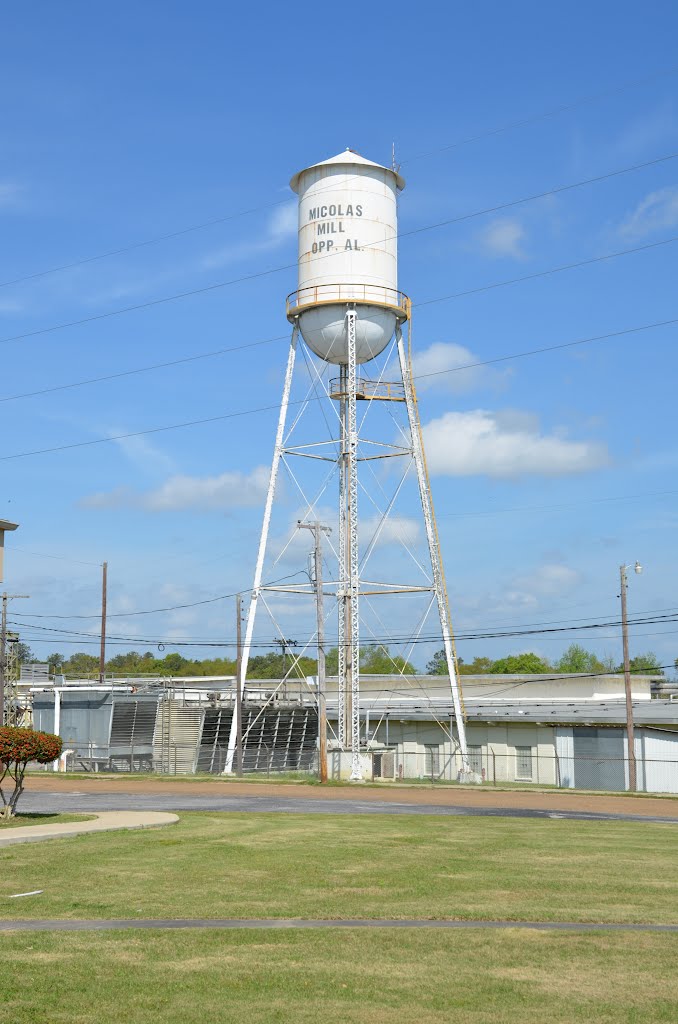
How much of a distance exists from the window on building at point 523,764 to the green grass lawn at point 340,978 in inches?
1815

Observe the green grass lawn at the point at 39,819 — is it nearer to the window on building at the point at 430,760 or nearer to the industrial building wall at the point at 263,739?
the industrial building wall at the point at 263,739

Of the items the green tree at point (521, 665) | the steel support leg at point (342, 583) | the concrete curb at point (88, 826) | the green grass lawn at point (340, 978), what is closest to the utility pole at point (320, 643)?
the steel support leg at point (342, 583)

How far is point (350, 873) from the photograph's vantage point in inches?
712

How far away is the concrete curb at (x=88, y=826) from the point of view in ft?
74.1

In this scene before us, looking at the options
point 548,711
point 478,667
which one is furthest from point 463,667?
point 548,711

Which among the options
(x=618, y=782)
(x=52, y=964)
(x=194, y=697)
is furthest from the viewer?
(x=194, y=697)

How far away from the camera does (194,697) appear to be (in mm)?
69875

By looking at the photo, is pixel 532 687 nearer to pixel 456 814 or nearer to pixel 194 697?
pixel 194 697

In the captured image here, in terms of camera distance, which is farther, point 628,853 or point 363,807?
point 363,807

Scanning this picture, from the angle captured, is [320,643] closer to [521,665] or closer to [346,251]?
[346,251]

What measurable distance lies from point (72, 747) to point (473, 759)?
2174 centimetres

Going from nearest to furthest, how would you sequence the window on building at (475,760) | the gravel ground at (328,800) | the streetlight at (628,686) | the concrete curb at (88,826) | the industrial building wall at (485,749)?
the concrete curb at (88,826)
the gravel ground at (328,800)
the streetlight at (628,686)
the industrial building wall at (485,749)
the window on building at (475,760)

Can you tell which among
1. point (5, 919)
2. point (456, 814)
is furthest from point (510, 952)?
point (456, 814)

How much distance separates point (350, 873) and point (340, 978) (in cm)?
746
